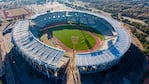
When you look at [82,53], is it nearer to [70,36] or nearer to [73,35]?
[70,36]

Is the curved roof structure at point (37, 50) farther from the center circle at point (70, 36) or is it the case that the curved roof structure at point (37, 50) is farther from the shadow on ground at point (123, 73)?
the center circle at point (70, 36)

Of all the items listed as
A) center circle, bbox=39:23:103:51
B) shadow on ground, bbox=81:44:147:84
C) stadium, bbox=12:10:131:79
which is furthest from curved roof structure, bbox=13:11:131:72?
center circle, bbox=39:23:103:51

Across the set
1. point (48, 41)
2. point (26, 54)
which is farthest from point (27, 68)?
point (48, 41)

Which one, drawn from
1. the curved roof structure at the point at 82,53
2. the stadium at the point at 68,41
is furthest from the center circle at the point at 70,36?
the curved roof structure at the point at 82,53

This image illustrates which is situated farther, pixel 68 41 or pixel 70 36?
pixel 70 36

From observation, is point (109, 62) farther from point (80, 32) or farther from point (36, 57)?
point (80, 32)

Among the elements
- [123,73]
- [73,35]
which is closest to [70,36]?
[73,35]

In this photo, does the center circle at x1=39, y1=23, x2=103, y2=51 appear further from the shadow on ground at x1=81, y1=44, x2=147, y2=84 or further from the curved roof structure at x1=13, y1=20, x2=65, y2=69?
the shadow on ground at x1=81, y1=44, x2=147, y2=84
